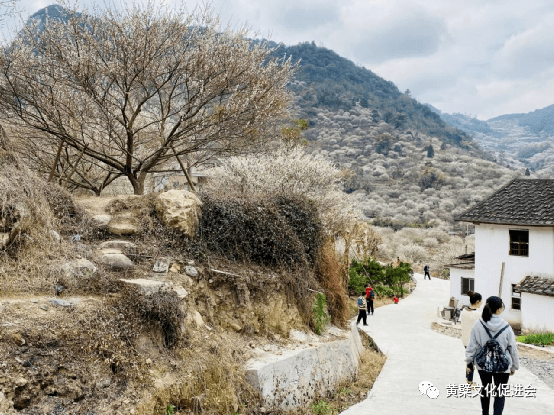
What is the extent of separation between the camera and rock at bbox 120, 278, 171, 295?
5812 millimetres

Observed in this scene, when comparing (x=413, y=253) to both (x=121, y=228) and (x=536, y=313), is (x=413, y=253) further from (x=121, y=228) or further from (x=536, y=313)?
(x=121, y=228)

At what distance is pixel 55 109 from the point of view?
10086 mm

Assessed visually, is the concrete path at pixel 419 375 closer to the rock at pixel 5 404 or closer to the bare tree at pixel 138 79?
the rock at pixel 5 404

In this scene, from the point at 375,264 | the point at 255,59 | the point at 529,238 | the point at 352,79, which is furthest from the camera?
the point at 352,79

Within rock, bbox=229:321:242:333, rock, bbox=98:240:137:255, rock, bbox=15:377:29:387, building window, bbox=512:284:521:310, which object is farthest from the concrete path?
rock, bbox=15:377:29:387

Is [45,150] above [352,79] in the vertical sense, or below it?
below

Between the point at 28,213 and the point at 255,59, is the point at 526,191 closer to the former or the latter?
the point at 255,59

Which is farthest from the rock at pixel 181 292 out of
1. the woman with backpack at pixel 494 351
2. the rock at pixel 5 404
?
the woman with backpack at pixel 494 351

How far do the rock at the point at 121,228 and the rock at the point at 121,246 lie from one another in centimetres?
43

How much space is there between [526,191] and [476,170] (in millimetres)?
70042

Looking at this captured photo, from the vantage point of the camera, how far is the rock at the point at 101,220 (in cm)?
768

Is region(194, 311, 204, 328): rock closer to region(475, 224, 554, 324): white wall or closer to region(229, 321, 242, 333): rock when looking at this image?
region(229, 321, 242, 333): rock

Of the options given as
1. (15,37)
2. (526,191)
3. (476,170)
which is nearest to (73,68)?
(15,37)

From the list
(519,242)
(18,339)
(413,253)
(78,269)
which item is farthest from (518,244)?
(413,253)
